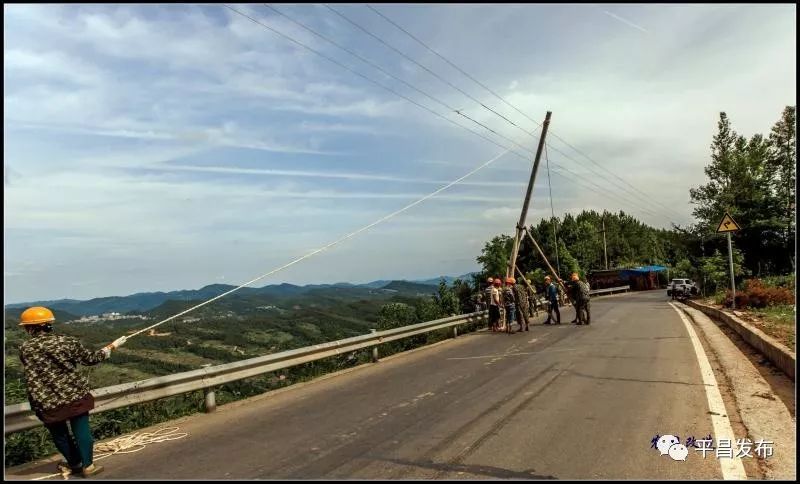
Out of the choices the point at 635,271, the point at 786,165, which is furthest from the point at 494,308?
the point at 635,271

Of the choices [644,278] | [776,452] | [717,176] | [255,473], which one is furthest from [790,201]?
[255,473]

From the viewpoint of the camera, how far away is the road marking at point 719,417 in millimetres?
4934

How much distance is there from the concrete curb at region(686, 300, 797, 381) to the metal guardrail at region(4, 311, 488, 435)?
7.88 m

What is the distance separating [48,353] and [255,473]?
95.7 inches

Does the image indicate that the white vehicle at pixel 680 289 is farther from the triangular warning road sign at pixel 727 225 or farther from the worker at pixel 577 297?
the triangular warning road sign at pixel 727 225

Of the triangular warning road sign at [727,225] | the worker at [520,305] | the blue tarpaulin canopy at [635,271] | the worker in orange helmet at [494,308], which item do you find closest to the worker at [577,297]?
the worker at [520,305]

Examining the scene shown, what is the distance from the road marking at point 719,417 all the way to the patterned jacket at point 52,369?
6240 mm

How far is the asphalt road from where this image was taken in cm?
526

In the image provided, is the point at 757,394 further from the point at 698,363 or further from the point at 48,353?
the point at 48,353

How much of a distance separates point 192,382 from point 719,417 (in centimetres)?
697

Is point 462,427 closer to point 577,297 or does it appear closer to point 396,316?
point 577,297

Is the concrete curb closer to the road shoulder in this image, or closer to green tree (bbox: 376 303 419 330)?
the road shoulder

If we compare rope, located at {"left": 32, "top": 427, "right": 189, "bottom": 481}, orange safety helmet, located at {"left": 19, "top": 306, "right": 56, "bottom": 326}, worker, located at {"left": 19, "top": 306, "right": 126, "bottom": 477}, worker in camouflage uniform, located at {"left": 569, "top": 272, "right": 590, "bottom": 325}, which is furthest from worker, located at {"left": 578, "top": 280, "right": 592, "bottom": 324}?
orange safety helmet, located at {"left": 19, "top": 306, "right": 56, "bottom": 326}

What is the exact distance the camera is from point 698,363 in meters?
10.5
